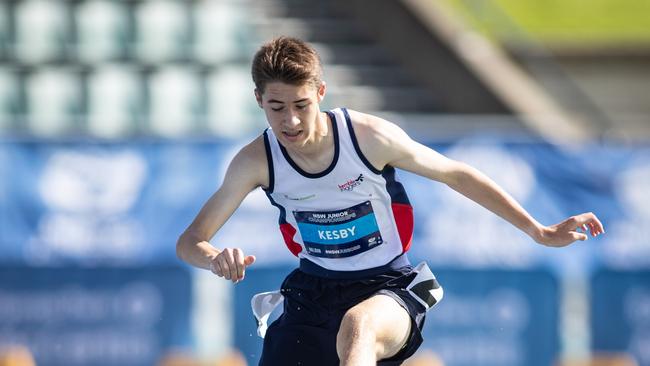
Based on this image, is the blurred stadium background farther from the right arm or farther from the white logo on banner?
the right arm

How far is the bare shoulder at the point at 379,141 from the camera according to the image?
5215mm

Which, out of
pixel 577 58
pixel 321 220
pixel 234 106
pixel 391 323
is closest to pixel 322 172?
pixel 321 220

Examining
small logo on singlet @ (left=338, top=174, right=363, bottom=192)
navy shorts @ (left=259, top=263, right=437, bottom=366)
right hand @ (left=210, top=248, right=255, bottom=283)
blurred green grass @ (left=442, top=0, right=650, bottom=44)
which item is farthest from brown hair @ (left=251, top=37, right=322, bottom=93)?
blurred green grass @ (left=442, top=0, right=650, bottom=44)

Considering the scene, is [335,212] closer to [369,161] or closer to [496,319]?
[369,161]

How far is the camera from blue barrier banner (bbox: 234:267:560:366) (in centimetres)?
952

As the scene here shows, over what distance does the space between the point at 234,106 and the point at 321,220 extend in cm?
670

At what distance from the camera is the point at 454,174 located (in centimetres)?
529

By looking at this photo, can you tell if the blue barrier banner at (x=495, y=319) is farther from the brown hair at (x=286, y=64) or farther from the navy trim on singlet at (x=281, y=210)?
the brown hair at (x=286, y=64)

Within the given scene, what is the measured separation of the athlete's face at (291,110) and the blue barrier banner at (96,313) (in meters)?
4.50

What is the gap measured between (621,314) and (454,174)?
4.85 m

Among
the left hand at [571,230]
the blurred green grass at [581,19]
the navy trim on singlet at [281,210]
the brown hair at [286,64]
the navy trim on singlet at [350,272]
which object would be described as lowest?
the navy trim on singlet at [350,272]

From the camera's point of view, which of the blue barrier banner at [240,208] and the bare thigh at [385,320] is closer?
the bare thigh at [385,320]

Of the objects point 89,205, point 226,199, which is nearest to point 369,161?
point 226,199

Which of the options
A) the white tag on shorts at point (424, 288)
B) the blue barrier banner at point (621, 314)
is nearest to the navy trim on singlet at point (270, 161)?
the white tag on shorts at point (424, 288)
